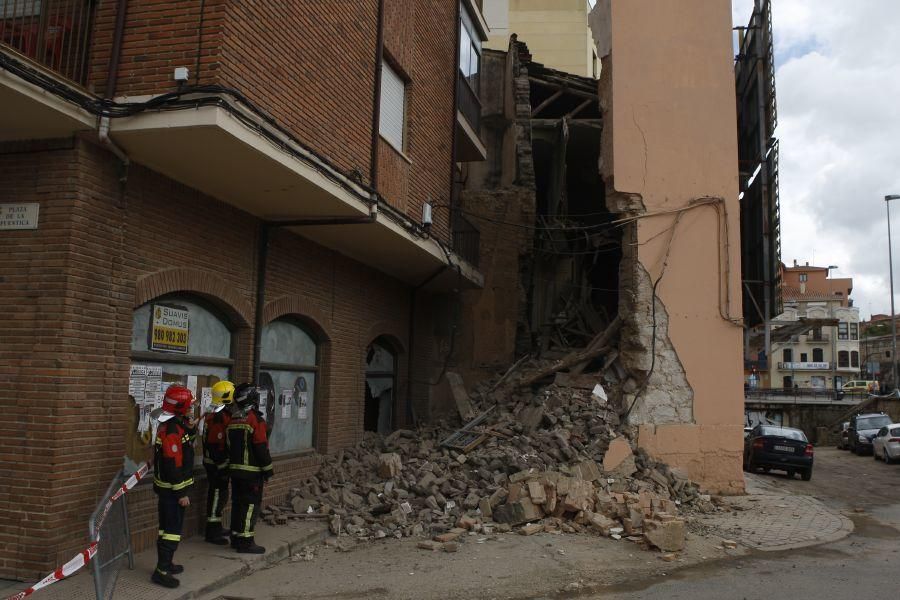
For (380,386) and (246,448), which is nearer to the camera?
(246,448)

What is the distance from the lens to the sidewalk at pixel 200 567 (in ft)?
19.2

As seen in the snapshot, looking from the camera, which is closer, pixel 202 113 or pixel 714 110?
pixel 202 113

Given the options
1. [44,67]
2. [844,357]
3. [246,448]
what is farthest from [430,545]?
[844,357]

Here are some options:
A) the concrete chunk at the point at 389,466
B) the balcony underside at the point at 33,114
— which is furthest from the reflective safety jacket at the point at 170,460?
the concrete chunk at the point at 389,466

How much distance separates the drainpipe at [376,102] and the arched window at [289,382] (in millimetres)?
2509

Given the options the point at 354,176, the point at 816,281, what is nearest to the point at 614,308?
the point at 354,176

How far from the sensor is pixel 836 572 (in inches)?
298

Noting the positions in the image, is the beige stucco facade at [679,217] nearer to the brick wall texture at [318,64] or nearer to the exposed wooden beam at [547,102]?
the brick wall texture at [318,64]

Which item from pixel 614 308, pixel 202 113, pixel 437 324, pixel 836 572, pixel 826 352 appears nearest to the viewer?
pixel 202 113

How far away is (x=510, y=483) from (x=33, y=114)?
705cm

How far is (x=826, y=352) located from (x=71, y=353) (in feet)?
280

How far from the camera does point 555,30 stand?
1362 inches

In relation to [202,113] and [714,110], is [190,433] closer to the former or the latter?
[202,113]

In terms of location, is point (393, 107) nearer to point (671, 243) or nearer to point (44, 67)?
point (671, 243)
